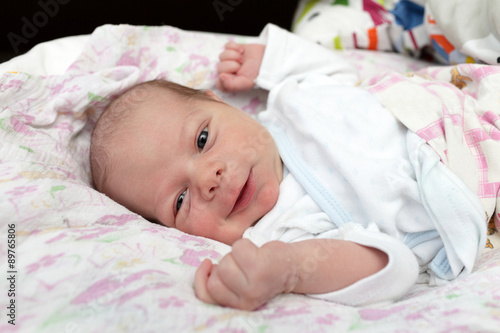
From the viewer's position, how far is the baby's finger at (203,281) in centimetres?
73

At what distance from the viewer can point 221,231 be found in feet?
3.36

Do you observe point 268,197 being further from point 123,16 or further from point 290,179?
point 123,16

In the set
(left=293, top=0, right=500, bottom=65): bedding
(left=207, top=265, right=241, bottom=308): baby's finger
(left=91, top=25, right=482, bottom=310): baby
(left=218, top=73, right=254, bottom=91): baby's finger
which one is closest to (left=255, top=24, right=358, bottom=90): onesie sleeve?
(left=218, top=73, right=254, bottom=91): baby's finger

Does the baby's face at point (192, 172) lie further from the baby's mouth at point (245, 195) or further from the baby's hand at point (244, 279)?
the baby's hand at point (244, 279)

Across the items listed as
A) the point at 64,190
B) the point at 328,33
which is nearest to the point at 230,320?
the point at 64,190

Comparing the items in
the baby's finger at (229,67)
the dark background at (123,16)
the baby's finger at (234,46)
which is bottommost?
the baby's finger at (229,67)

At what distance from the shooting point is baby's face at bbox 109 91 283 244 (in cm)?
101

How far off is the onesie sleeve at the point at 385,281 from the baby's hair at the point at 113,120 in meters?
0.60

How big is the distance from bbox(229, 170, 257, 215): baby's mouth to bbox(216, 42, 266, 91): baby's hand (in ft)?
1.50

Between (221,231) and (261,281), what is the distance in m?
0.32

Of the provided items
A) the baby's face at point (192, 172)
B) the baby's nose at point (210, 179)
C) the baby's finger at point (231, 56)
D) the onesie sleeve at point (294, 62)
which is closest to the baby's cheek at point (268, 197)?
the baby's face at point (192, 172)

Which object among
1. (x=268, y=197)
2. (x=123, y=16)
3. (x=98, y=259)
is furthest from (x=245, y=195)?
(x=123, y=16)

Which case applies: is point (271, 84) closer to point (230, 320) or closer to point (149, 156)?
point (149, 156)

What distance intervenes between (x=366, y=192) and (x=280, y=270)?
0.35m
